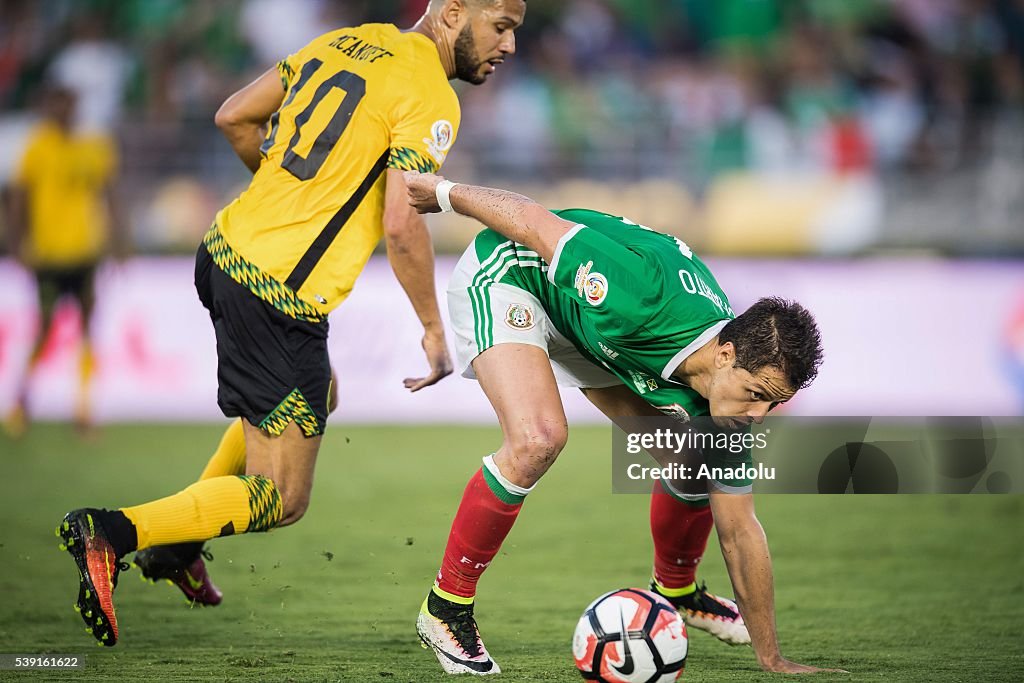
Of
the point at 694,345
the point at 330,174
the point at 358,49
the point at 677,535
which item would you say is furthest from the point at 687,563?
the point at 358,49

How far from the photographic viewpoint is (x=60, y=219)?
34.5 feet

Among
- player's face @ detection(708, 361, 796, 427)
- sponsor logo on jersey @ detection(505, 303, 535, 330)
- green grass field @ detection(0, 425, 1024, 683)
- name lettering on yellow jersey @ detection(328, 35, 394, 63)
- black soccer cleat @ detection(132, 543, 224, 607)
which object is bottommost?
green grass field @ detection(0, 425, 1024, 683)

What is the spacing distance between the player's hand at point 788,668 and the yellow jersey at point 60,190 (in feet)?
25.2

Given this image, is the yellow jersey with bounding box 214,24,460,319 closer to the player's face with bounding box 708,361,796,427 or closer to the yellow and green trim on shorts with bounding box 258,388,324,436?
the yellow and green trim on shorts with bounding box 258,388,324,436

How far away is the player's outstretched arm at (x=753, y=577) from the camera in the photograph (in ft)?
13.5

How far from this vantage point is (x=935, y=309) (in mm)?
11039

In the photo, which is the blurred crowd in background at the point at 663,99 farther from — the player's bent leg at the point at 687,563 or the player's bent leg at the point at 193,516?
the player's bent leg at the point at 193,516

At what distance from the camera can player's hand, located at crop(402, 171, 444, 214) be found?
172 inches

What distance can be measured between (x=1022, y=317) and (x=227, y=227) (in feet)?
26.5

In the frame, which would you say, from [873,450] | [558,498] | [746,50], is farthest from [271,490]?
[746,50]

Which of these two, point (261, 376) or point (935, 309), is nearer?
point (261, 376)

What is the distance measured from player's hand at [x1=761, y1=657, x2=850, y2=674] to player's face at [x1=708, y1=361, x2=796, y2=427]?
0.76 metres

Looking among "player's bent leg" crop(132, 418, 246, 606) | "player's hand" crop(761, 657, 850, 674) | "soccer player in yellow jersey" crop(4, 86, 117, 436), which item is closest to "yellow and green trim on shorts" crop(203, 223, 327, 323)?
"player's bent leg" crop(132, 418, 246, 606)

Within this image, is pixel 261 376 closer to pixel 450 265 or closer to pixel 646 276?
pixel 646 276
